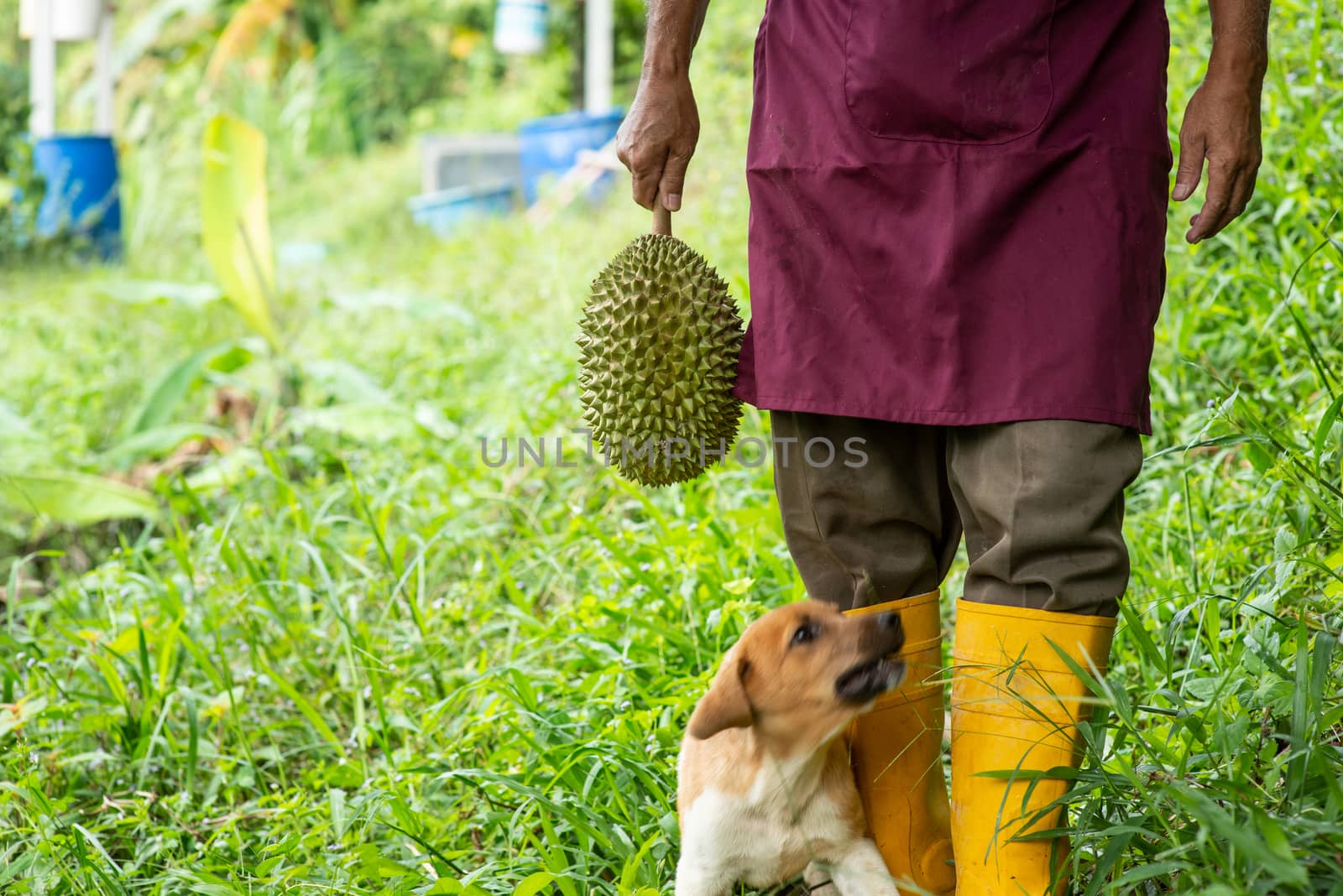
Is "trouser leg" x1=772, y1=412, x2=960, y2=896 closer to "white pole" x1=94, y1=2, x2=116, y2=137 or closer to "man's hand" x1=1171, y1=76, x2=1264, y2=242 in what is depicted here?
"man's hand" x1=1171, y1=76, x2=1264, y2=242

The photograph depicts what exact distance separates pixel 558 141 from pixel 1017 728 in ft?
27.4

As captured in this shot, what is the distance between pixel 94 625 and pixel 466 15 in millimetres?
15399

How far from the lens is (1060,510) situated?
5.89ft

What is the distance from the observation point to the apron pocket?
6.05ft

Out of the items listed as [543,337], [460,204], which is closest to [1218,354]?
[543,337]

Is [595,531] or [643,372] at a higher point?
[643,372]

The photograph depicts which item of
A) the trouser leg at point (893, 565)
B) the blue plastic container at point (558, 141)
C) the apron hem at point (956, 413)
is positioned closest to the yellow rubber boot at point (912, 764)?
the trouser leg at point (893, 565)

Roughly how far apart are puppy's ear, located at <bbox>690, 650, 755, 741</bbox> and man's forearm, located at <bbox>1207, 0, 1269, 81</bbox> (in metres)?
1.20

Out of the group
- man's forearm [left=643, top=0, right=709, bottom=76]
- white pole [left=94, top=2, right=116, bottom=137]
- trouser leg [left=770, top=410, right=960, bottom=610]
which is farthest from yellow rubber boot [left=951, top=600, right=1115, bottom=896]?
white pole [left=94, top=2, right=116, bottom=137]

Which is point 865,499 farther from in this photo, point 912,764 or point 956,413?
point 912,764

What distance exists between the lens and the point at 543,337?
5418 millimetres

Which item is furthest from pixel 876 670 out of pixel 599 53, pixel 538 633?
pixel 599 53

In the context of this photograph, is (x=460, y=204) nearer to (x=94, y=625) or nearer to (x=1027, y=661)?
(x=94, y=625)

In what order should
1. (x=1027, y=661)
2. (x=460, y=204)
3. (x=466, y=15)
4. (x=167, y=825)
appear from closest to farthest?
(x=1027, y=661)
(x=167, y=825)
(x=460, y=204)
(x=466, y=15)
